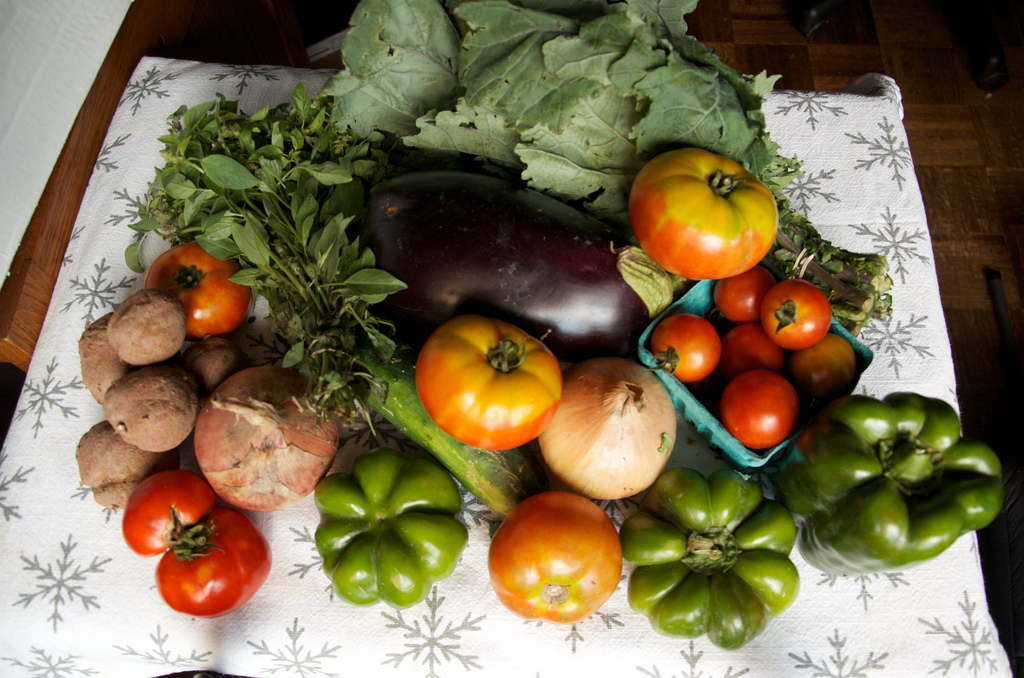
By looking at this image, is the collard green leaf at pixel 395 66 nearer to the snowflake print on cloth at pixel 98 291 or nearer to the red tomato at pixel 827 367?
the snowflake print on cloth at pixel 98 291

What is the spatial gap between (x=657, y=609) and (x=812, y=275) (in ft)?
1.68

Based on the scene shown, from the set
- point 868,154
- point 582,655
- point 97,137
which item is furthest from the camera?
point 97,137

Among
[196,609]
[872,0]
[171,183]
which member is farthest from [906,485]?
[872,0]

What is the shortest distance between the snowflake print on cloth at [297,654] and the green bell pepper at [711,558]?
42cm

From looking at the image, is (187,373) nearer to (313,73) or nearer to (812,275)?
(313,73)

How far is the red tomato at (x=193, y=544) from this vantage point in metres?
0.79

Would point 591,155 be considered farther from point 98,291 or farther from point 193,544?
point 98,291

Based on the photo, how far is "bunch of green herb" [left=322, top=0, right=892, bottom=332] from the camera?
2.59 ft

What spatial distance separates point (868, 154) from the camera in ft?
3.74

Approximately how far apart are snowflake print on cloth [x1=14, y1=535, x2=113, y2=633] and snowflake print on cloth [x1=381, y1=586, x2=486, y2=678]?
419 mm

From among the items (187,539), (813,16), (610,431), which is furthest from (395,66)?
(813,16)

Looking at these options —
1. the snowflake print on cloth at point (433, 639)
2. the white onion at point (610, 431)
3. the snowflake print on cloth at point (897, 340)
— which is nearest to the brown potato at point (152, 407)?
the snowflake print on cloth at point (433, 639)

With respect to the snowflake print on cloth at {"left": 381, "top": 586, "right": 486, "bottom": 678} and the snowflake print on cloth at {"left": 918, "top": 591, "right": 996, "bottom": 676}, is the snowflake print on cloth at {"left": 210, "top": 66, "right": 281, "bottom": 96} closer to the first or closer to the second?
the snowflake print on cloth at {"left": 381, "top": 586, "right": 486, "bottom": 678}

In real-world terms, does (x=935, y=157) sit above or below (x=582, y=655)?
below
